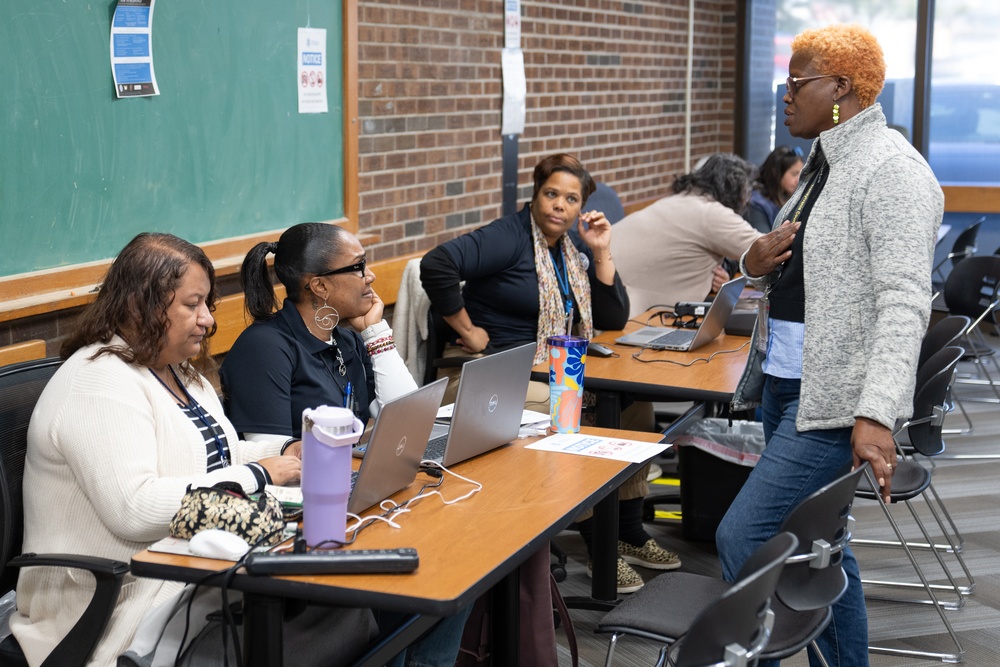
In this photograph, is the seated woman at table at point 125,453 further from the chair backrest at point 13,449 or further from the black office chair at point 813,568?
the black office chair at point 813,568

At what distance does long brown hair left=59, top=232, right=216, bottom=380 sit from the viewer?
7.22 ft

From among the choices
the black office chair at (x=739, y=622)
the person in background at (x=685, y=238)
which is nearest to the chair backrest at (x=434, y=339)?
the person in background at (x=685, y=238)

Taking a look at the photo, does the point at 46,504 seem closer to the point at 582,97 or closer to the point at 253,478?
the point at 253,478

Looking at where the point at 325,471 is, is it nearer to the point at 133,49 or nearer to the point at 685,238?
the point at 133,49

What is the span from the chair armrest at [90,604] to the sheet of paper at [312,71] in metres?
2.18

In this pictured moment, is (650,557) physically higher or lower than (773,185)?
lower

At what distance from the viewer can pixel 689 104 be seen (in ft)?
24.5

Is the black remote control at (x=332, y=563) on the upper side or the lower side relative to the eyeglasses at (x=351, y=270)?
lower

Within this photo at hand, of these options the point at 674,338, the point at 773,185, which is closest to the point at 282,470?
the point at 674,338

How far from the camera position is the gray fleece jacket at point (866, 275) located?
2.10m

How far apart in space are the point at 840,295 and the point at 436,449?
3.03 ft

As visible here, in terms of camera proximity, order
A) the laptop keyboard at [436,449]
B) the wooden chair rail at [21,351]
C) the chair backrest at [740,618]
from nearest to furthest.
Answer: the chair backrest at [740,618] < the laptop keyboard at [436,449] < the wooden chair rail at [21,351]

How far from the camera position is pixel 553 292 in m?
3.85

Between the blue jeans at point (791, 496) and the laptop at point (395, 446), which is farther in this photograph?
the blue jeans at point (791, 496)
